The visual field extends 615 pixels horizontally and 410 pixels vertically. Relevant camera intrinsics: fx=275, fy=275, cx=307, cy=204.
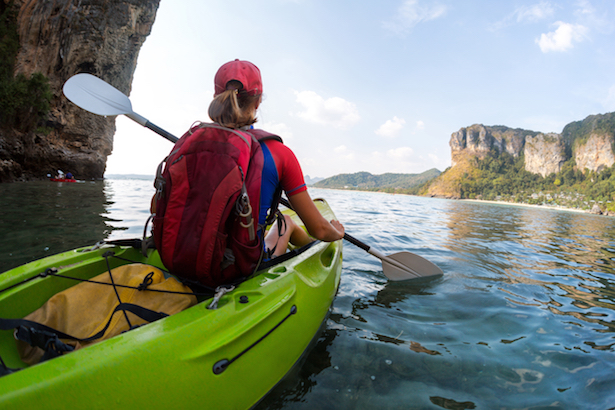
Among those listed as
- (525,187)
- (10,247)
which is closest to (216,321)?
(10,247)

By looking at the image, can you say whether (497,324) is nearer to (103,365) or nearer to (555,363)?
(555,363)

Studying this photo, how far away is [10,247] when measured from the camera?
3391mm

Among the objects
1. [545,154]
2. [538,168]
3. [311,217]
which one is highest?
[545,154]

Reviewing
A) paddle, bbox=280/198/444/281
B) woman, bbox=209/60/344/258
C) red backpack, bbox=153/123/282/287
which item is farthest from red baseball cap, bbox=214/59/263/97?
paddle, bbox=280/198/444/281

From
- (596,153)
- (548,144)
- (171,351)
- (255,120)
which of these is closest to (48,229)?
(255,120)

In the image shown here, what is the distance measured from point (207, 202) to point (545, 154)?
131 meters

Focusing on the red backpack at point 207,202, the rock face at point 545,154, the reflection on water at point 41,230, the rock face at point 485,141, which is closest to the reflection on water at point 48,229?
the reflection on water at point 41,230

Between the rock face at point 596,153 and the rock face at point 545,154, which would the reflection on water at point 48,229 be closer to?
the rock face at point 596,153

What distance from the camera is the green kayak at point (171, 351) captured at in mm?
877

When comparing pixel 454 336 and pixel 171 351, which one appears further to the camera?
pixel 454 336

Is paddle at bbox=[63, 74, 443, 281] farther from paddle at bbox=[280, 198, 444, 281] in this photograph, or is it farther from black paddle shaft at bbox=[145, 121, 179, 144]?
paddle at bbox=[280, 198, 444, 281]

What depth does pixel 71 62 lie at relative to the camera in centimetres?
1844

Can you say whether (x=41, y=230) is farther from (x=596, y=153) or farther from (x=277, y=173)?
(x=596, y=153)

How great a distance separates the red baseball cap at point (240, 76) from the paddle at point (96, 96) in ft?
4.72
